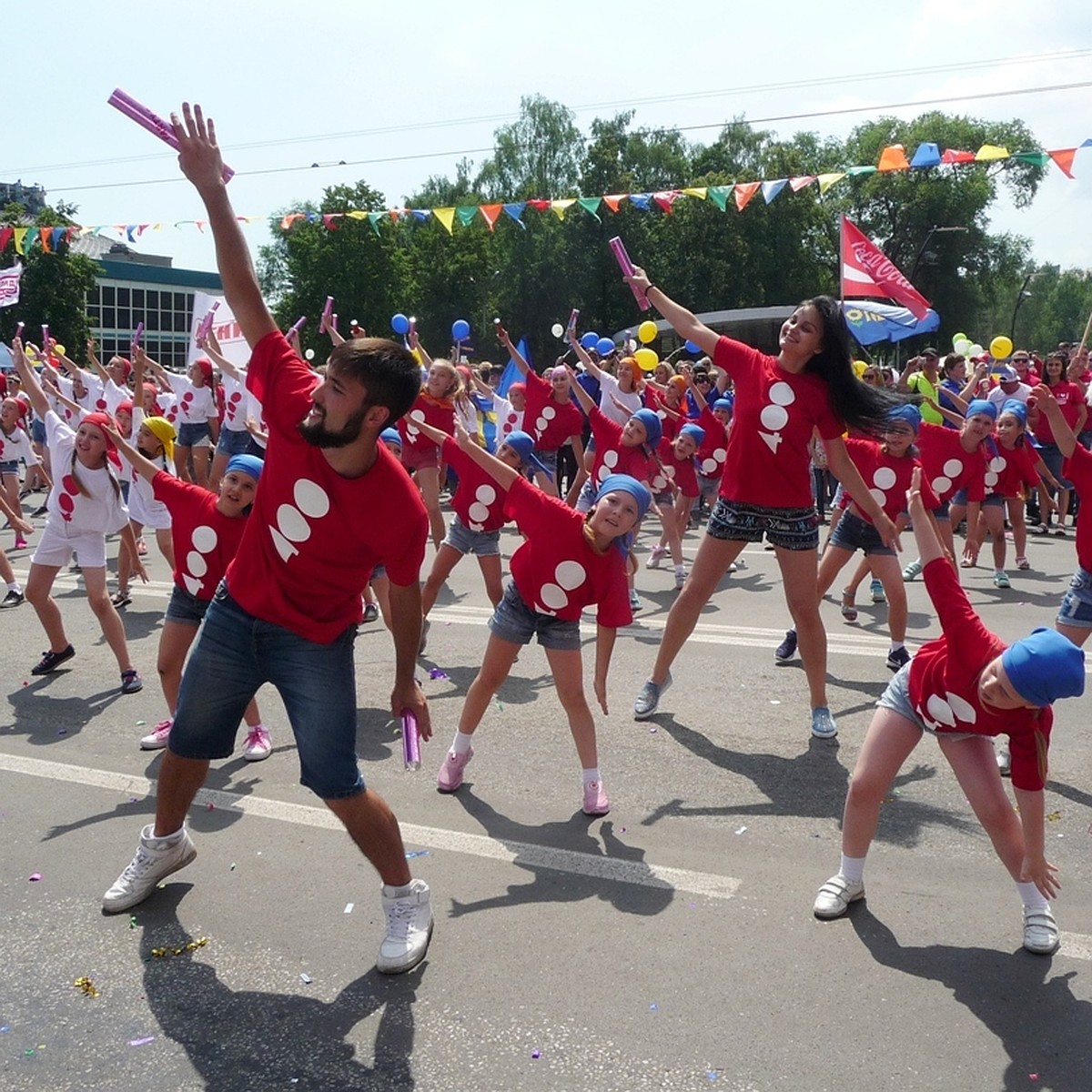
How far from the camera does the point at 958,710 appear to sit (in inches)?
136

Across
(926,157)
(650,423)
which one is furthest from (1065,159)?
(650,423)

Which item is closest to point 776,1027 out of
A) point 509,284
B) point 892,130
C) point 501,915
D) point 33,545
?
point 501,915

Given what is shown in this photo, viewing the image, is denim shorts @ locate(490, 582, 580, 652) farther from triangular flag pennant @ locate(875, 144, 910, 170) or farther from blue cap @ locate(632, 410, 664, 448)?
triangular flag pennant @ locate(875, 144, 910, 170)

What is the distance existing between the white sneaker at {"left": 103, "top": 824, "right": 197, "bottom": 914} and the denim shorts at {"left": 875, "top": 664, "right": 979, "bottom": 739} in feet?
7.91

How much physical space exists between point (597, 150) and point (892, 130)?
1706 centimetres

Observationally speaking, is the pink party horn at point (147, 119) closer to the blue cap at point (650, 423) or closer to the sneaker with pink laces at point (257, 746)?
the sneaker with pink laces at point (257, 746)

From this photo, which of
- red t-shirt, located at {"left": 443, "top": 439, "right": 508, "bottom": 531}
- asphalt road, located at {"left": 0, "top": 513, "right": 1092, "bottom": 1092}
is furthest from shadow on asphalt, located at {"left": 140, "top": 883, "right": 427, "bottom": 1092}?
red t-shirt, located at {"left": 443, "top": 439, "right": 508, "bottom": 531}

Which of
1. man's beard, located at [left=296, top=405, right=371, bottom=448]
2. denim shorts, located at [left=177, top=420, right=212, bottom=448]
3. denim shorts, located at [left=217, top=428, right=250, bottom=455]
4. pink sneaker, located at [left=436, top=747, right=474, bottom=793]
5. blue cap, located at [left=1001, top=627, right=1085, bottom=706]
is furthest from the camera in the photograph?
denim shorts, located at [left=177, top=420, right=212, bottom=448]

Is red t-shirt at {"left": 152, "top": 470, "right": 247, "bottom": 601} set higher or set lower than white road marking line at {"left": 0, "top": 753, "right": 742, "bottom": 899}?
higher

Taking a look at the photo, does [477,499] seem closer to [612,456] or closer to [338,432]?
[612,456]

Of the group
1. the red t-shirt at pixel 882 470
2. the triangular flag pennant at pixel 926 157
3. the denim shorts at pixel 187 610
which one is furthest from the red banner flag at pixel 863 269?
the denim shorts at pixel 187 610

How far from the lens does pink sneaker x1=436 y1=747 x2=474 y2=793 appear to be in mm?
5039

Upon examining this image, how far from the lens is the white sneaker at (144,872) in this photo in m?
3.83

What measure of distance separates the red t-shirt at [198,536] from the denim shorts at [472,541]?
7.70 ft
